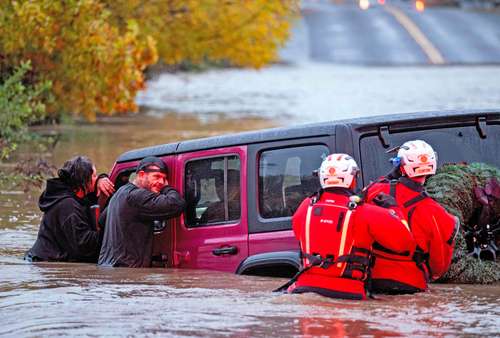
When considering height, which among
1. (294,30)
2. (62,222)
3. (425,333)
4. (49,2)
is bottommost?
(425,333)

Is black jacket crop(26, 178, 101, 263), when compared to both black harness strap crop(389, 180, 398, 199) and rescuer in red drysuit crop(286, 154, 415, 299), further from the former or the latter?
black harness strap crop(389, 180, 398, 199)

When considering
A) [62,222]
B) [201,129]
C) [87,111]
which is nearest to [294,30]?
[201,129]

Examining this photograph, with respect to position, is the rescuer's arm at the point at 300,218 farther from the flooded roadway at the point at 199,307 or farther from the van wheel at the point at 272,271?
the van wheel at the point at 272,271

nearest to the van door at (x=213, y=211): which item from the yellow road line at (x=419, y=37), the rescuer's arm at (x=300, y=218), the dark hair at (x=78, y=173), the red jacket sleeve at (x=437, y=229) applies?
the dark hair at (x=78, y=173)

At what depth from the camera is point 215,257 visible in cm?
980

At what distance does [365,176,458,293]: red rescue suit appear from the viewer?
8227 millimetres

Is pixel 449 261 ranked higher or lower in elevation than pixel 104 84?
lower

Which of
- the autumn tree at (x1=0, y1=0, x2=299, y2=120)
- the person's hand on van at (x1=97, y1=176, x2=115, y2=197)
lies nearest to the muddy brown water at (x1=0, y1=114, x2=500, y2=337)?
the person's hand on van at (x1=97, y1=176, x2=115, y2=197)

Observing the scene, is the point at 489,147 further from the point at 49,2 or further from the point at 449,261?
the point at 49,2

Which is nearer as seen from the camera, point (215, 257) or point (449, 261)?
point (449, 261)

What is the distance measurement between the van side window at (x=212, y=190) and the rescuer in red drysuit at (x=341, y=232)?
1.54 meters

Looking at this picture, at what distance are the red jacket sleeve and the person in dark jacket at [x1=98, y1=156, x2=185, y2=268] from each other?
2.20m

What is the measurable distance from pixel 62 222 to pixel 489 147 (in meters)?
3.67

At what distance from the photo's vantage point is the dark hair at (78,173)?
10.9 metres
